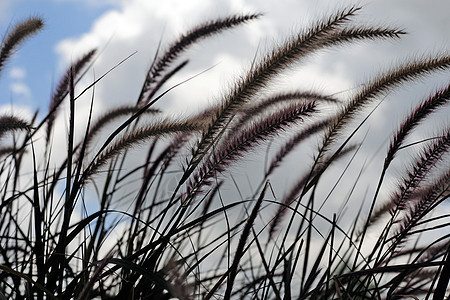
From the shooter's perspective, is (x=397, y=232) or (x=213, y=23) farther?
(x=213, y=23)

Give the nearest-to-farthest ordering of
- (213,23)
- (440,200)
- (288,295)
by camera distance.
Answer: (288,295) → (440,200) → (213,23)

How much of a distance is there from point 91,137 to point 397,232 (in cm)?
119

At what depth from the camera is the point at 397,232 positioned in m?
1.99

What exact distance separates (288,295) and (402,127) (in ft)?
2.12

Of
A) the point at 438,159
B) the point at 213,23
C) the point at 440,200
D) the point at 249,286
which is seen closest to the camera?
the point at 440,200

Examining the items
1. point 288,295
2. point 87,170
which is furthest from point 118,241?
point 288,295

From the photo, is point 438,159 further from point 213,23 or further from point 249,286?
point 213,23

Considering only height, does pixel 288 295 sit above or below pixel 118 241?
below

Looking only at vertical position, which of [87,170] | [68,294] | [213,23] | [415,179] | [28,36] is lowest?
[68,294]

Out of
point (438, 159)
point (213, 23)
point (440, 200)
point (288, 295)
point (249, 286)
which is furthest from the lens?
→ point (213, 23)

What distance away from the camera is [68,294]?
1620 mm

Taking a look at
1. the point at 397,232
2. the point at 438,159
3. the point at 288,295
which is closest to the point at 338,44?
the point at 438,159

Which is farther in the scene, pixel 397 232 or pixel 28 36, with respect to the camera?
pixel 28 36

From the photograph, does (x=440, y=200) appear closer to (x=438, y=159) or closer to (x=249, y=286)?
(x=438, y=159)
